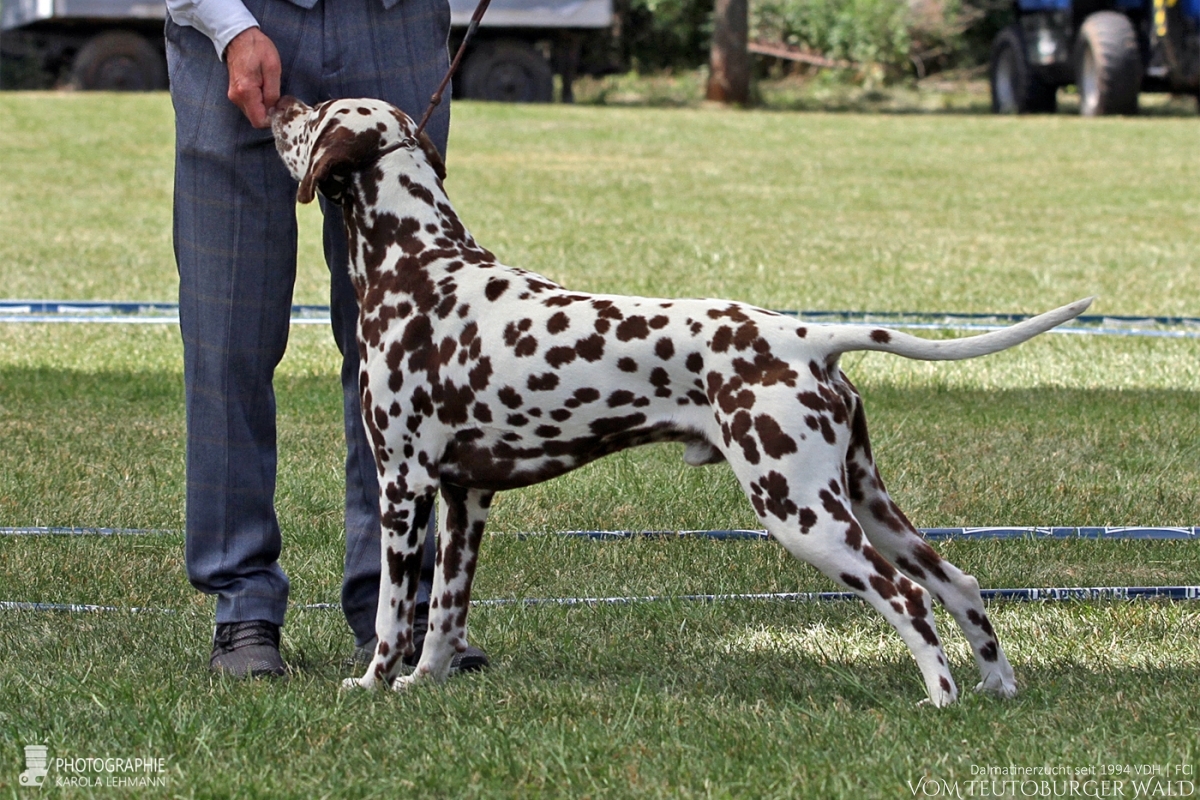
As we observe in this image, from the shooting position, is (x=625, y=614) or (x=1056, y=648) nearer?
(x=1056, y=648)

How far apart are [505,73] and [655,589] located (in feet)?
78.4

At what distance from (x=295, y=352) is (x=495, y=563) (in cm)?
406

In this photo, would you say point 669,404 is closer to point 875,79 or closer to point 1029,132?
point 1029,132

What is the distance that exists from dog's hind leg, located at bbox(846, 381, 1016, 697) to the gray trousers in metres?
1.13

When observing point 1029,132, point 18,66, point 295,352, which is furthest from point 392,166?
point 18,66

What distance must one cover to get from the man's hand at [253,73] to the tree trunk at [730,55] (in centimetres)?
2583

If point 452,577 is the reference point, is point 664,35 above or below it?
above

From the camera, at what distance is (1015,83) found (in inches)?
1104

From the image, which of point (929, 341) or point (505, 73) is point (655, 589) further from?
point (505, 73)

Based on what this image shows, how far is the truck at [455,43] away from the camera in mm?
26703

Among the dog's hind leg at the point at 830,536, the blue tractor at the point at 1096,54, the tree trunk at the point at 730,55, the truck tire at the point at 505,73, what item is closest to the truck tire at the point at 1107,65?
the blue tractor at the point at 1096,54

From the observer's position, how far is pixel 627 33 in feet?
123

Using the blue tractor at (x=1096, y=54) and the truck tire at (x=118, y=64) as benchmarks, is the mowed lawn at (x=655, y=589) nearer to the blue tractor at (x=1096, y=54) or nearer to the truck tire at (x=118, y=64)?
the blue tractor at (x=1096, y=54)

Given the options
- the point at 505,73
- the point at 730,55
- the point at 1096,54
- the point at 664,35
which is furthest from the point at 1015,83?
the point at 664,35
